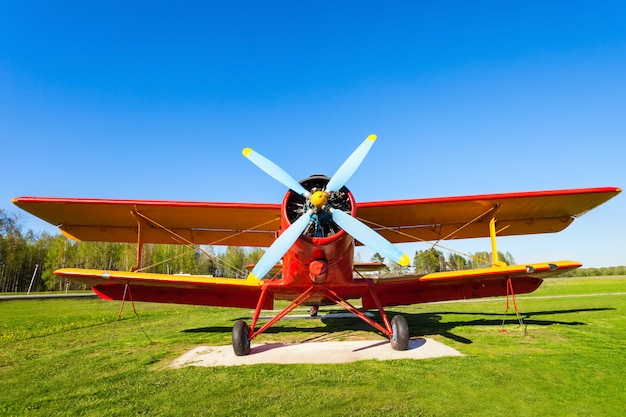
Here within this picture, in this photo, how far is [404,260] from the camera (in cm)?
554

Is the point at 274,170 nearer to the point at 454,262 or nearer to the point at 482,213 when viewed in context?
the point at 482,213

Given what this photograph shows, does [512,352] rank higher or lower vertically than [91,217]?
lower

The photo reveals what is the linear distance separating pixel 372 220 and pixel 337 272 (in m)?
2.63

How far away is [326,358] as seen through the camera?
6211 millimetres

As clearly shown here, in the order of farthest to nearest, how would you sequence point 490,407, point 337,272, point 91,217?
point 91,217
point 337,272
point 490,407

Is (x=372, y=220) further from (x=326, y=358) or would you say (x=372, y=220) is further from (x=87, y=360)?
(x=87, y=360)

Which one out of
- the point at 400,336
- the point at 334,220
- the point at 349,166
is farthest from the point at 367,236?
the point at 400,336

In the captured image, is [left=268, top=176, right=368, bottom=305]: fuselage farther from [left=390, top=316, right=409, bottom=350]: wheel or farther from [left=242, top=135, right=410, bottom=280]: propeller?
[left=390, top=316, right=409, bottom=350]: wheel

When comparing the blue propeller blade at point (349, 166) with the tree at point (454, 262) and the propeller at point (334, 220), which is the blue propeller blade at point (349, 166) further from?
the tree at point (454, 262)

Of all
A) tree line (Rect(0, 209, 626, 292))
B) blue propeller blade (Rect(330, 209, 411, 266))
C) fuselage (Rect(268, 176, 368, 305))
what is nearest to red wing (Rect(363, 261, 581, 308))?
fuselage (Rect(268, 176, 368, 305))

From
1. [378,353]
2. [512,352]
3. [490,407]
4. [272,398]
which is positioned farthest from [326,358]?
[512,352]

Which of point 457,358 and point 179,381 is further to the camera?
point 457,358

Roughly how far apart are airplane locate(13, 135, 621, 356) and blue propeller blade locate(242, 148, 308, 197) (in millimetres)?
23

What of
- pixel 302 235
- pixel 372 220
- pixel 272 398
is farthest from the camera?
pixel 372 220
